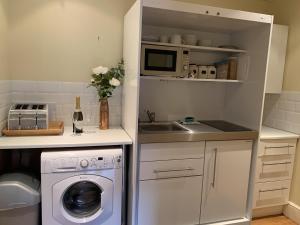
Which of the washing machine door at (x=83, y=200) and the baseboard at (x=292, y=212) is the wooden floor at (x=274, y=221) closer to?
the baseboard at (x=292, y=212)

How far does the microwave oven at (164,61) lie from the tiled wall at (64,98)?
50 cm

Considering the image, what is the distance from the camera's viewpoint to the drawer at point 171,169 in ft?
6.44

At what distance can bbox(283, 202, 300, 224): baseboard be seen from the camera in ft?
8.21

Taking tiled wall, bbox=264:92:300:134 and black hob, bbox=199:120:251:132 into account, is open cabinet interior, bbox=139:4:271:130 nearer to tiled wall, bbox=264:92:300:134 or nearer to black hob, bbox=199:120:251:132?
black hob, bbox=199:120:251:132

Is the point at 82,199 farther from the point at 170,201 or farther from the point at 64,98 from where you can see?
the point at 64,98

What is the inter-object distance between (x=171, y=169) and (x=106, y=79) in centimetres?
103

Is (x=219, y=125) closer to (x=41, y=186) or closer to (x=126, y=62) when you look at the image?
(x=126, y=62)

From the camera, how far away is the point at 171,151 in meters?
2.00

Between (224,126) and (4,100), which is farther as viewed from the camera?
(224,126)

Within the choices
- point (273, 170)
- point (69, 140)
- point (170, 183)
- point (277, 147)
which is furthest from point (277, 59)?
point (69, 140)

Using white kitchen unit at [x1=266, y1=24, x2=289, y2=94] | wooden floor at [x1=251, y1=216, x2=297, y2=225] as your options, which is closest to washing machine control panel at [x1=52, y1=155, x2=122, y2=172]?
wooden floor at [x1=251, y1=216, x2=297, y2=225]

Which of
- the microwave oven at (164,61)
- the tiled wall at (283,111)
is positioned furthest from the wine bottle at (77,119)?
the tiled wall at (283,111)

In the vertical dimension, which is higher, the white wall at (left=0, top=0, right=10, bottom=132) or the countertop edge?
the white wall at (left=0, top=0, right=10, bottom=132)

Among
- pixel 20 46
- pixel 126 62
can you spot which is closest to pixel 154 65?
pixel 126 62
